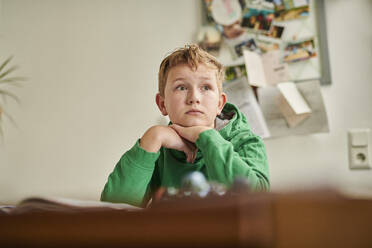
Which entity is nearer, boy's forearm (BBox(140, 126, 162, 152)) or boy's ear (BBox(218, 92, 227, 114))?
boy's forearm (BBox(140, 126, 162, 152))

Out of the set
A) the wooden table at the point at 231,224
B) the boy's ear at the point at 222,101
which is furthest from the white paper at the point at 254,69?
the wooden table at the point at 231,224

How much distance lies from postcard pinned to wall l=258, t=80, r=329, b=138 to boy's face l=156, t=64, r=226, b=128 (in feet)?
2.17

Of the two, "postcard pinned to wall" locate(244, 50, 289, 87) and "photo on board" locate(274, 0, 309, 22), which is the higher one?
"photo on board" locate(274, 0, 309, 22)

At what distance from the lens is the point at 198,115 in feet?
3.16

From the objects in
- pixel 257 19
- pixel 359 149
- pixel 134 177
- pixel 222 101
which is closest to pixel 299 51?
pixel 257 19

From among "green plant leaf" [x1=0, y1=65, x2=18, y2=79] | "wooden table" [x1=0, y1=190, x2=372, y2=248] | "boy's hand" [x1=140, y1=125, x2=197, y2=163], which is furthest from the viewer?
"green plant leaf" [x1=0, y1=65, x2=18, y2=79]

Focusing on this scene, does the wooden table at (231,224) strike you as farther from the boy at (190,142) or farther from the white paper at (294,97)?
the white paper at (294,97)

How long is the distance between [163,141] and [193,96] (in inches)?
5.4

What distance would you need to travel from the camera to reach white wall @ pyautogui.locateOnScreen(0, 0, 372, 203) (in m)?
1.86

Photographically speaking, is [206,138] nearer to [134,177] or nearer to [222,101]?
[134,177]

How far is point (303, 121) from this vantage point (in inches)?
61.7

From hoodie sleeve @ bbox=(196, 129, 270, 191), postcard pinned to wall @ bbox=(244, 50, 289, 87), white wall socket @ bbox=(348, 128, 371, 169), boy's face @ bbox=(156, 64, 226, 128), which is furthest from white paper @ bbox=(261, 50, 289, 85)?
hoodie sleeve @ bbox=(196, 129, 270, 191)

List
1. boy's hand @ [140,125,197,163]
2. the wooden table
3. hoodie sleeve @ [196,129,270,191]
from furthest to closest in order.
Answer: boy's hand @ [140,125,197,163], hoodie sleeve @ [196,129,270,191], the wooden table

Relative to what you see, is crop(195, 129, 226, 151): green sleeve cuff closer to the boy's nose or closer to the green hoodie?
the green hoodie
